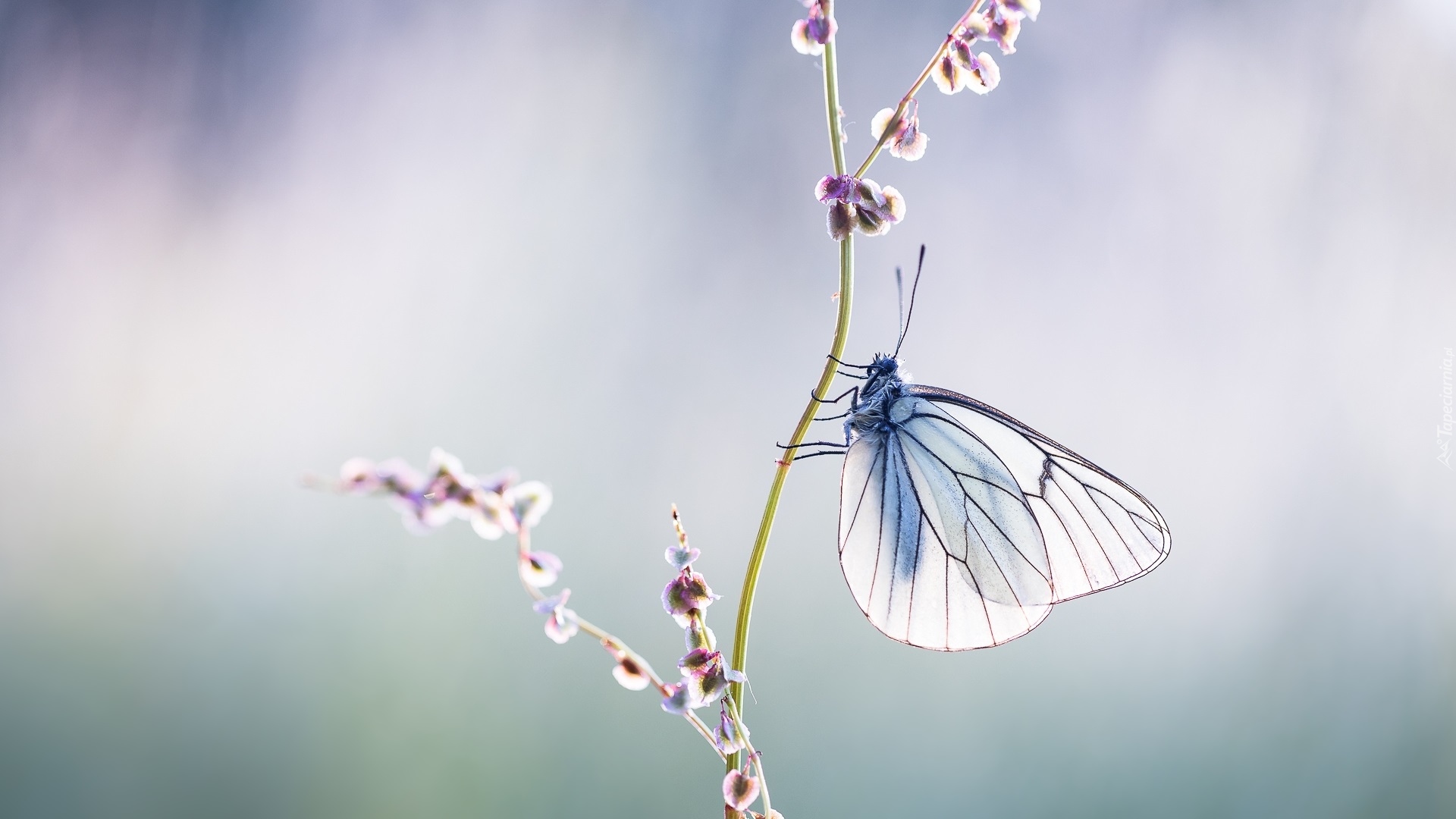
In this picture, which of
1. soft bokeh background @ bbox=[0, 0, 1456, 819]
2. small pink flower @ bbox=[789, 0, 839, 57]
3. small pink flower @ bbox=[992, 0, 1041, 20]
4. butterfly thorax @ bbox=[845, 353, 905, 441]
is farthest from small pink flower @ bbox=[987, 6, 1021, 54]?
soft bokeh background @ bbox=[0, 0, 1456, 819]

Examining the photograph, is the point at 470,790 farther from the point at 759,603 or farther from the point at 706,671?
the point at 706,671

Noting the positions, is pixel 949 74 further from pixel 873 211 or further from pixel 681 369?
pixel 681 369

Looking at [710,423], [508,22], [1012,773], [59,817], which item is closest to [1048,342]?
[710,423]

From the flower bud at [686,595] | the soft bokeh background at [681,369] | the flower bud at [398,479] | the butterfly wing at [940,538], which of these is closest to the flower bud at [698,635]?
the flower bud at [686,595]

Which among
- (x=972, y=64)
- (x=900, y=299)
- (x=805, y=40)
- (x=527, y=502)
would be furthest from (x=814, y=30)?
(x=900, y=299)

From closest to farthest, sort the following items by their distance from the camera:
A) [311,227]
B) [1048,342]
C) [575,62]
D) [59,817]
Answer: [59,817] < [311,227] < [575,62] < [1048,342]

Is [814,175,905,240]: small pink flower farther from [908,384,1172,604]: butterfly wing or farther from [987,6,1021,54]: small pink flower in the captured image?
[908,384,1172,604]: butterfly wing
